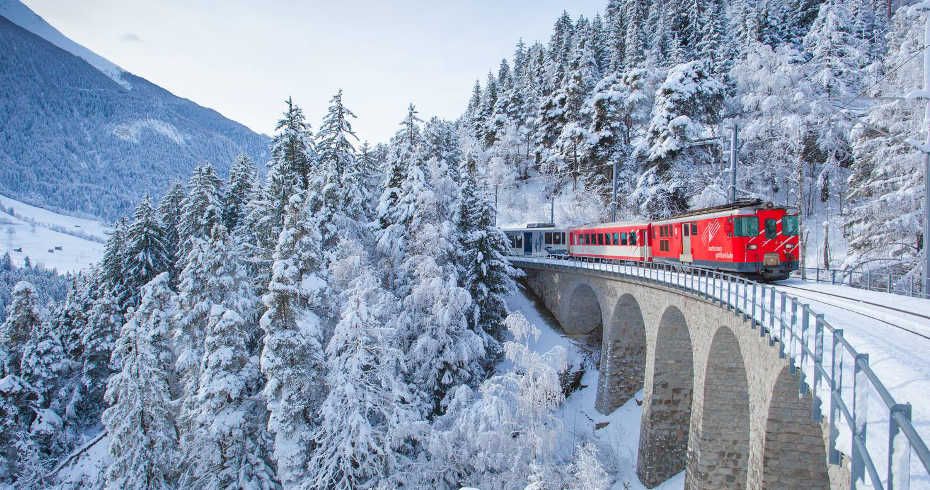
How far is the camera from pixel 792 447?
11.2 meters

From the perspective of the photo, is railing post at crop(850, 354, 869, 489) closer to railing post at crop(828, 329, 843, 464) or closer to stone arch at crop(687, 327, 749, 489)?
railing post at crop(828, 329, 843, 464)

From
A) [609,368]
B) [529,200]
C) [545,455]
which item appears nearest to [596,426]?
[609,368]

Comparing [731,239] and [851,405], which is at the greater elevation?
[731,239]

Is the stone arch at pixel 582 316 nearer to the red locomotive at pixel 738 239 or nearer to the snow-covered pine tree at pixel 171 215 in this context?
the red locomotive at pixel 738 239

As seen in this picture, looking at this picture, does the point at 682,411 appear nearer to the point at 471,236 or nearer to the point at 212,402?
the point at 471,236

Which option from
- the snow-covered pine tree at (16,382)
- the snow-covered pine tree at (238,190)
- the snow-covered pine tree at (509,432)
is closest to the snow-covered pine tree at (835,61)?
the snow-covered pine tree at (509,432)

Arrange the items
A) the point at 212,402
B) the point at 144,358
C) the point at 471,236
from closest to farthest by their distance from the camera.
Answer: the point at 212,402, the point at 144,358, the point at 471,236

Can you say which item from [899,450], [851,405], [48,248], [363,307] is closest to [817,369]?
[851,405]

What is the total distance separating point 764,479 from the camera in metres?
11.4

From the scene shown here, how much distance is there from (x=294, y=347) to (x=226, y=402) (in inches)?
125

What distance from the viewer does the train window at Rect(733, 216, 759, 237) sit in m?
17.8

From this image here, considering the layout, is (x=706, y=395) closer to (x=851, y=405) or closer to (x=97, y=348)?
(x=851, y=405)

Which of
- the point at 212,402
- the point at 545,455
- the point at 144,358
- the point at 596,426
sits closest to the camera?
the point at 545,455

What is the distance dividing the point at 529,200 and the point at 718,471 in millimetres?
43838
